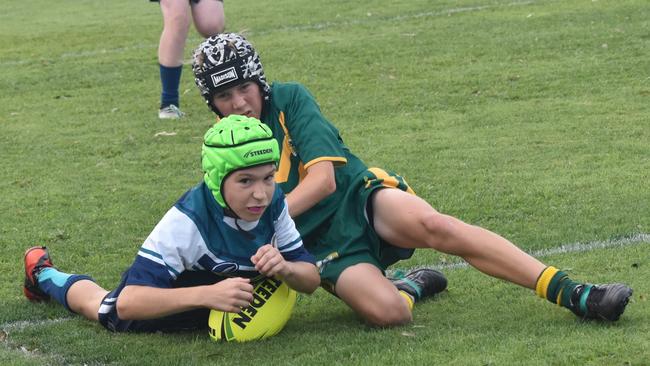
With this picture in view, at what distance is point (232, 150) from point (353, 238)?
891 mm

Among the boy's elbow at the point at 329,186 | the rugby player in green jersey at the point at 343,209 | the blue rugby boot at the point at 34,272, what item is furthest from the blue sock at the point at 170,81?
the boy's elbow at the point at 329,186

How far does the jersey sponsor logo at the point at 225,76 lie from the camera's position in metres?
4.93

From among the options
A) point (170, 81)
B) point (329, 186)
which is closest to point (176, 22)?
point (170, 81)

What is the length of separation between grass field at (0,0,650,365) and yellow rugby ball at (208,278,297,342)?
62mm

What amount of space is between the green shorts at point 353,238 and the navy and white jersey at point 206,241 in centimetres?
33

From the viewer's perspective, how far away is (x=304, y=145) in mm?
4926

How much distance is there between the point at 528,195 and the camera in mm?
6613

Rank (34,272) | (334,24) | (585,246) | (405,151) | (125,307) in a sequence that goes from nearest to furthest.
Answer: (125,307)
(34,272)
(585,246)
(405,151)
(334,24)

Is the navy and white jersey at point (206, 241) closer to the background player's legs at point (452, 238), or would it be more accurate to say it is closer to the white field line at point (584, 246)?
the background player's legs at point (452, 238)

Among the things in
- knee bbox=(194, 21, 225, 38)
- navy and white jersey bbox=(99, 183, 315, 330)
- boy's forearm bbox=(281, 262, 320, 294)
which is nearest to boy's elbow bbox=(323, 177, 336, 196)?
navy and white jersey bbox=(99, 183, 315, 330)

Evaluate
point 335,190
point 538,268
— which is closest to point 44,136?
point 335,190

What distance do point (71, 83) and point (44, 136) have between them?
7.03ft

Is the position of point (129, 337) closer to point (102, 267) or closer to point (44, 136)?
point (102, 267)

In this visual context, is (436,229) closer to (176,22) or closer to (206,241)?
(206,241)
